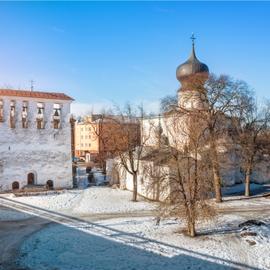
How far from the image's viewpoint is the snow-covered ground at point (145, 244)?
1437 centimetres

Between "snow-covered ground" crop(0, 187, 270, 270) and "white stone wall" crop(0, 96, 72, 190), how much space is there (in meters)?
9.30

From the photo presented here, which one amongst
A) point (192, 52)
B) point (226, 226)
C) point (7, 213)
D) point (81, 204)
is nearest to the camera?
point (226, 226)

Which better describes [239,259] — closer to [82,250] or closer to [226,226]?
[226,226]

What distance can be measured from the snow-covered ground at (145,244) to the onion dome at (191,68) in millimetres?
15009

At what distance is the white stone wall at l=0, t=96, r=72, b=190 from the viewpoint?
105ft

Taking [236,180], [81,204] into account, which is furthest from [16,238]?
[236,180]

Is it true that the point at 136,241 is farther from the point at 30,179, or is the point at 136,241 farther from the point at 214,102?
the point at 30,179

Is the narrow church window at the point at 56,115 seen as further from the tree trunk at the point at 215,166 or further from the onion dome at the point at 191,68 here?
the tree trunk at the point at 215,166

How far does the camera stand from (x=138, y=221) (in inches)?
832

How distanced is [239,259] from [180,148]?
778 cm

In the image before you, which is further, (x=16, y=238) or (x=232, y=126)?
(x=232, y=126)

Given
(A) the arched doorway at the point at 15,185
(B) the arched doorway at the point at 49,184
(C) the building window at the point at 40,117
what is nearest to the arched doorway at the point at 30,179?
(A) the arched doorway at the point at 15,185

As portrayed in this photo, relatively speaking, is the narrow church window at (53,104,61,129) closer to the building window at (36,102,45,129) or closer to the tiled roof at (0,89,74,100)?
the tiled roof at (0,89,74,100)

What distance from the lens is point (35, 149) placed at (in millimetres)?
32969
